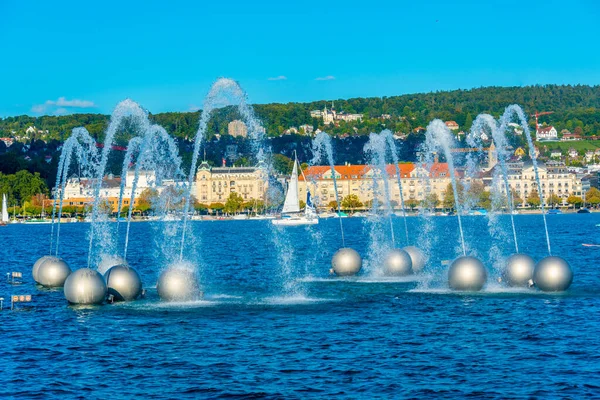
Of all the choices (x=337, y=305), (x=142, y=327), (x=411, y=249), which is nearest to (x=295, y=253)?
(x=411, y=249)

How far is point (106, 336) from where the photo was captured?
3306 centimetres

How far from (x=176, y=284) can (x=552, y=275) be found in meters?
16.6

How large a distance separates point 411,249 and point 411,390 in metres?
28.3

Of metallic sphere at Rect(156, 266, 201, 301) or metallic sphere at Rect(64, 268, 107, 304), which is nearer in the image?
metallic sphere at Rect(64, 268, 107, 304)

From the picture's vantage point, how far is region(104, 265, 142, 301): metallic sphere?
3988 centimetres

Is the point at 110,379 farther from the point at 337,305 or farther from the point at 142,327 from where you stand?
the point at 337,305

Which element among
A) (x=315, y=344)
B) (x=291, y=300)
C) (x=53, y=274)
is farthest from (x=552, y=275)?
(x=53, y=274)

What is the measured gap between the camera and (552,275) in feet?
133

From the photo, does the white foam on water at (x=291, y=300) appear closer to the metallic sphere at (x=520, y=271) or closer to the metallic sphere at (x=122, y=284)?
the metallic sphere at (x=122, y=284)

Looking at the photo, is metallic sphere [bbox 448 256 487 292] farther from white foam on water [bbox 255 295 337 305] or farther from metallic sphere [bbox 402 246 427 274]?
metallic sphere [bbox 402 246 427 274]

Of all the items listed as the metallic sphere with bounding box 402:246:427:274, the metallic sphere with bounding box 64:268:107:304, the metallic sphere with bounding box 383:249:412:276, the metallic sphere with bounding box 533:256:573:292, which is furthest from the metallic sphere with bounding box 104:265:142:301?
the metallic sphere with bounding box 533:256:573:292

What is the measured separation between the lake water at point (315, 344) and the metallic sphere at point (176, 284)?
513 mm

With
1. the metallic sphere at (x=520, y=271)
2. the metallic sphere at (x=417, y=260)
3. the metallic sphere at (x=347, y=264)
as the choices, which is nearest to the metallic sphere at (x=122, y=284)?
the metallic sphere at (x=347, y=264)

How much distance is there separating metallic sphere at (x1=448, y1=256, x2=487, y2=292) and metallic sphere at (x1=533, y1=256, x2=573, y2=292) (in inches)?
96.9
